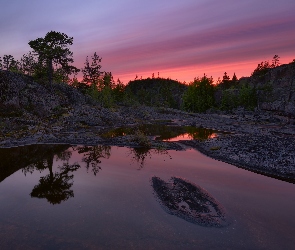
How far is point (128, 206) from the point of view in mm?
14727

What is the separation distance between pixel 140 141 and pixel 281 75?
122207 mm

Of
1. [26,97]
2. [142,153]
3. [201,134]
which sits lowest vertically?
[201,134]

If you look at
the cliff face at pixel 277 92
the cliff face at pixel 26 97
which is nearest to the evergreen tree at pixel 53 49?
the cliff face at pixel 26 97

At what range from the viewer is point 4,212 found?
13.8m

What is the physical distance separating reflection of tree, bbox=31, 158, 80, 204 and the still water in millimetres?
68

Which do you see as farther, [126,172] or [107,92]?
[107,92]

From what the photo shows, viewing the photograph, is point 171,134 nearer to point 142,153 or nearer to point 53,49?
point 142,153

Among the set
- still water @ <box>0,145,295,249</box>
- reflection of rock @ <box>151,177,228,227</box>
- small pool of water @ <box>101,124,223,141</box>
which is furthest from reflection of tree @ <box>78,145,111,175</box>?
reflection of rock @ <box>151,177,228,227</box>

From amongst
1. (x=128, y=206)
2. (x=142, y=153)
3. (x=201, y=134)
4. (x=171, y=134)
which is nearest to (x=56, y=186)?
(x=128, y=206)

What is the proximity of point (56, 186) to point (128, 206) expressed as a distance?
757cm

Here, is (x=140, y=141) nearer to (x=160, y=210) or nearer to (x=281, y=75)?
(x=160, y=210)

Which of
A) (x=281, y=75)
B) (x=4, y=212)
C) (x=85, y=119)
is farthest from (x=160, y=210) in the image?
(x=281, y=75)

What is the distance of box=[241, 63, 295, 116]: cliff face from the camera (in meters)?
70.4

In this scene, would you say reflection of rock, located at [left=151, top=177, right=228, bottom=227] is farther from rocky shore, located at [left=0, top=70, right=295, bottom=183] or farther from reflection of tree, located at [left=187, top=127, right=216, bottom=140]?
reflection of tree, located at [left=187, top=127, right=216, bottom=140]
